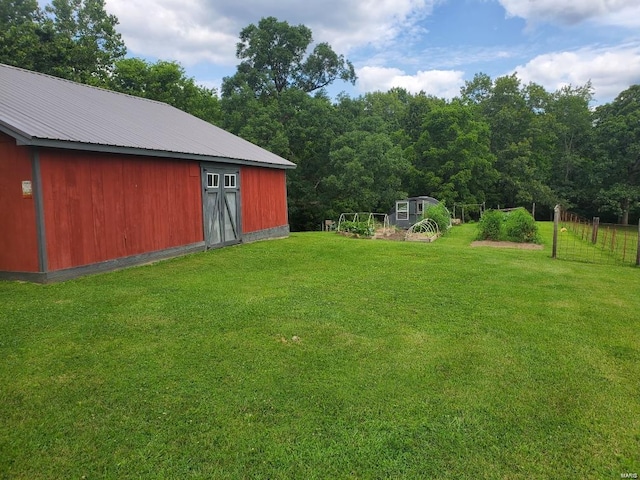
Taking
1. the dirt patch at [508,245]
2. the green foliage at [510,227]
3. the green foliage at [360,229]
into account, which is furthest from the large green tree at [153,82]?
the dirt patch at [508,245]

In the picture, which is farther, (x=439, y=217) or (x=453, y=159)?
(x=453, y=159)

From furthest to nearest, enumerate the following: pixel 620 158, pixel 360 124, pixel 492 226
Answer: pixel 620 158, pixel 360 124, pixel 492 226

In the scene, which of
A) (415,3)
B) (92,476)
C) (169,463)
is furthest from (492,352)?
(415,3)

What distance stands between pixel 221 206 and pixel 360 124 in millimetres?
16730

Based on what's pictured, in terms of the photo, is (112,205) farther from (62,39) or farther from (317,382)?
(62,39)

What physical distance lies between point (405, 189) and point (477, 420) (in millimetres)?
31925

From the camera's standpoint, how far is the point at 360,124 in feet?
87.6

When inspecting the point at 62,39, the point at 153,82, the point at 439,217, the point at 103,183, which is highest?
the point at 62,39

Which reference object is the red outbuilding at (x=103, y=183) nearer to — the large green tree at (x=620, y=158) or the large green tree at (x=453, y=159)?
the large green tree at (x=453, y=159)

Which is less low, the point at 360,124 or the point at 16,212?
the point at 360,124

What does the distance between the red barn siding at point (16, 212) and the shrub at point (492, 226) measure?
1412 cm

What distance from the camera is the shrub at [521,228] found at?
49.0 ft

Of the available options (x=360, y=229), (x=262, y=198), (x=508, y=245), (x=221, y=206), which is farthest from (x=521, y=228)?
(x=221, y=206)

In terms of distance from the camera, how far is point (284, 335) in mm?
4941
